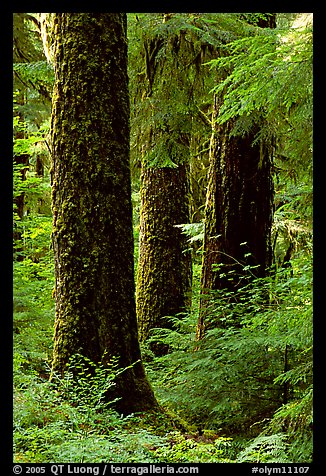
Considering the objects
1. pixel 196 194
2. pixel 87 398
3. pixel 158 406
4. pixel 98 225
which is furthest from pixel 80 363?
pixel 196 194

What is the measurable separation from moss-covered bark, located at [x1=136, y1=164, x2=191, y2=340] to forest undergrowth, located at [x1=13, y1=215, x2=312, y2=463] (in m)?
2.41

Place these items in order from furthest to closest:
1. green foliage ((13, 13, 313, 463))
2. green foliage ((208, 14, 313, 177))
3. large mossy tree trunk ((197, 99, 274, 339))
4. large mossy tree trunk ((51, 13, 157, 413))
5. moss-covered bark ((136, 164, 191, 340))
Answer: moss-covered bark ((136, 164, 191, 340))
large mossy tree trunk ((197, 99, 274, 339))
large mossy tree trunk ((51, 13, 157, 413))
green foliage ((13, 13, 313, 463))
green foliage ((208, 14, 313, 177))

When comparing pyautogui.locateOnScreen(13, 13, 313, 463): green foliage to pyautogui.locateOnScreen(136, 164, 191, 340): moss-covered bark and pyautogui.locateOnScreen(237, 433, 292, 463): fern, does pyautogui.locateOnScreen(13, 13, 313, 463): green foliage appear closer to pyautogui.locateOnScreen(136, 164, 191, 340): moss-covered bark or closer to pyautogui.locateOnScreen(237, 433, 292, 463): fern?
pyautogui.locateOnScreen(237, 433, 292, 463): fern

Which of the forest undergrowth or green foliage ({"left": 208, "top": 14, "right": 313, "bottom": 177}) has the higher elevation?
green foliage ({"left": 208, "top": 14, "right": 313, "bottom": 177})

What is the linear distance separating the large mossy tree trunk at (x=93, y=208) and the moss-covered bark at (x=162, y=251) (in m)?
3.80

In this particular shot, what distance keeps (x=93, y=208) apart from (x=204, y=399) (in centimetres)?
196

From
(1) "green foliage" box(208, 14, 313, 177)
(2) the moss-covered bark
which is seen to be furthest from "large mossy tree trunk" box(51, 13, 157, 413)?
(2) the moss-covered bark

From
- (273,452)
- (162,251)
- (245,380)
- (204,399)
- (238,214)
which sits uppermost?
(238,214)

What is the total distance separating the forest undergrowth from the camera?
328 centimetres

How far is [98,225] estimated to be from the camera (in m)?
4.30

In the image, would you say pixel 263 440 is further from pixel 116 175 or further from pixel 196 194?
pixel 196 194

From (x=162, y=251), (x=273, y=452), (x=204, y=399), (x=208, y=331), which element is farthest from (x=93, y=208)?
(x=162, y=251)

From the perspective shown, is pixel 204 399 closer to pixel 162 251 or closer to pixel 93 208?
pixel 93 208

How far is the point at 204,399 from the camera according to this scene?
4664 mm
